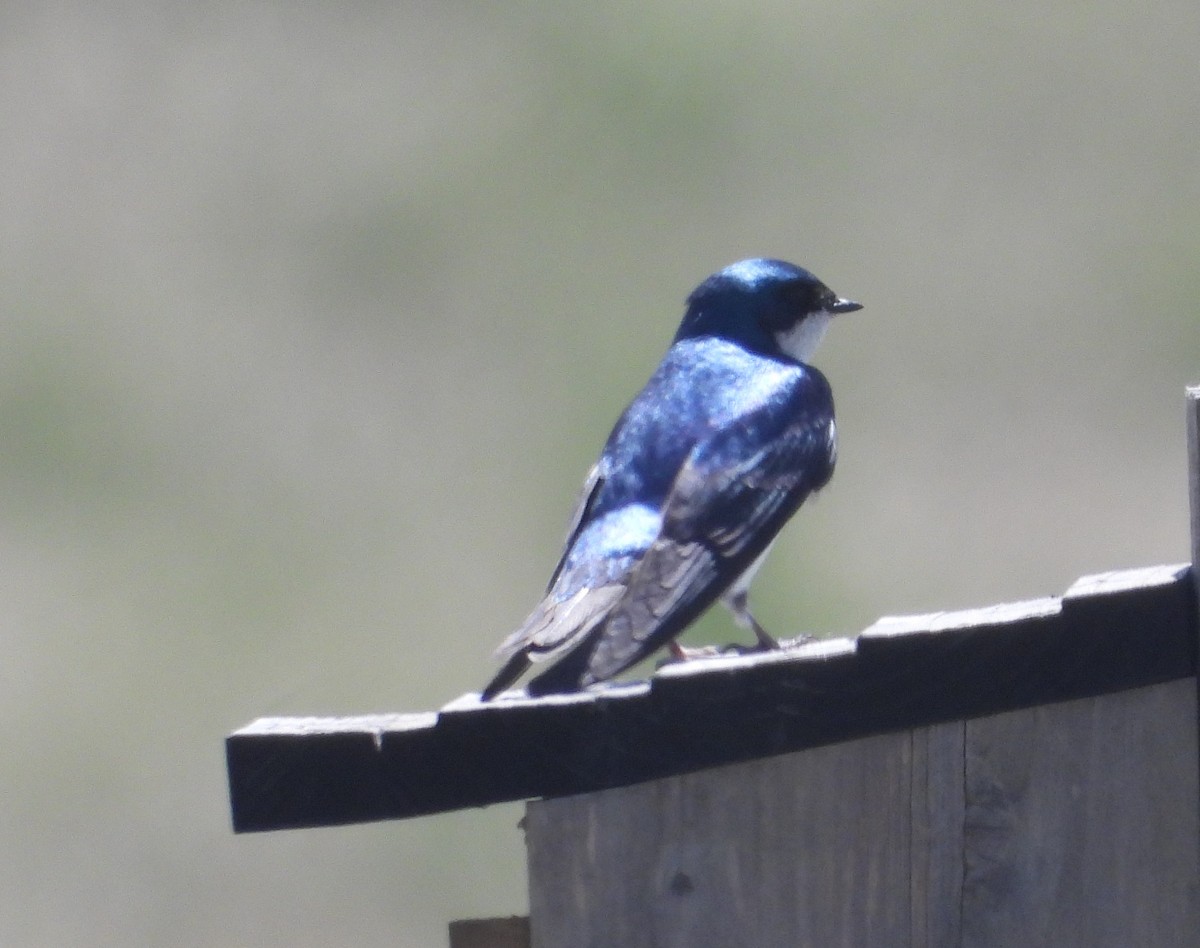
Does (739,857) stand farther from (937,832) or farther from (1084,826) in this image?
(1084,826)

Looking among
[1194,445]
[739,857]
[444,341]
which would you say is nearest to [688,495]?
[739,857]

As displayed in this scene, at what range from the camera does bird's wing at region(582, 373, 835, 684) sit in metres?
3.10

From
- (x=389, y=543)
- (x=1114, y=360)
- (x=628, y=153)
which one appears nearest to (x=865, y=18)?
(x=628, y=153)

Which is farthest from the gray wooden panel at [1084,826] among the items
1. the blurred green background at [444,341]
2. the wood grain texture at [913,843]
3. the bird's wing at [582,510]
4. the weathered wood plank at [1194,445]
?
the blurred green background at [444,341]

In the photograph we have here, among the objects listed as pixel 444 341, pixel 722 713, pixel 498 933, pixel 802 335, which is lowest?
pixel 498 933

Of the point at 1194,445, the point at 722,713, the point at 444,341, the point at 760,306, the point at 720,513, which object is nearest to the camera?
the point at 1194,445

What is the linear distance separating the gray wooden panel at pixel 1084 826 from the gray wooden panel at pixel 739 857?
0.28ft

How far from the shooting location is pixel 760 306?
4125 mm

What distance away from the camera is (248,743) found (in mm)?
2504

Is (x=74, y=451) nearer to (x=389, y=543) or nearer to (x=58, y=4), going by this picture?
(x=389, y=543)

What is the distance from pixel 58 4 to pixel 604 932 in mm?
9920

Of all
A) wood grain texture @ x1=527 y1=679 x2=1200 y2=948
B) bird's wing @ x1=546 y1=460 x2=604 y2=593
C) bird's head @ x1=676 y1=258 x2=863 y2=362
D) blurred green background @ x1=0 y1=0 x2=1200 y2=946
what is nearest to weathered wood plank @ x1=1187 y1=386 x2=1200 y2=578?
wood grain texture @ x1=527 y1=679 x2=1200 y2=948

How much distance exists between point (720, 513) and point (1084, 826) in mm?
951

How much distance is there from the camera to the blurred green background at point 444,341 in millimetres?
7781
